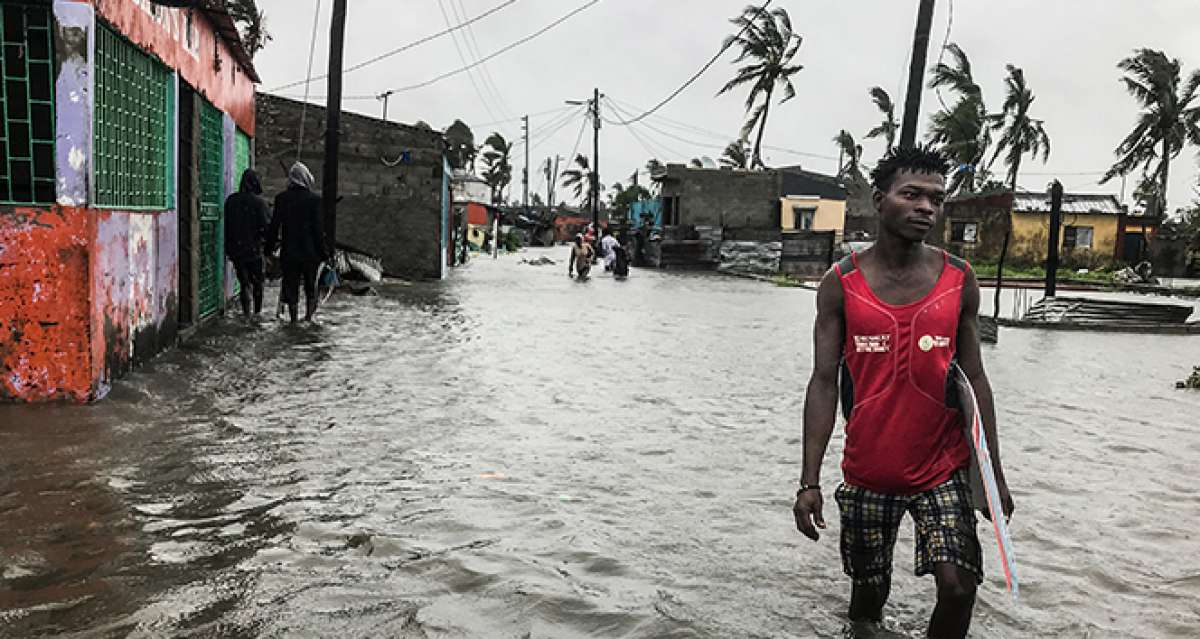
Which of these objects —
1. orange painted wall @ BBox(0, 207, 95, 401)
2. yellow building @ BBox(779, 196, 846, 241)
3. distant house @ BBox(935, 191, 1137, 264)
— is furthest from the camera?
yellow building @ BBox(779, 196, 846, 241)

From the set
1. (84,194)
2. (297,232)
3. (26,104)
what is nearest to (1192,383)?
(297,232)

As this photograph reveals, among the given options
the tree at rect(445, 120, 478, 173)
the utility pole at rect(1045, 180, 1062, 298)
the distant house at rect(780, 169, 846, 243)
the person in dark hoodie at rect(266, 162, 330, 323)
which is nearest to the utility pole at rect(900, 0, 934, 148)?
the utility pole at rect(1045, 180, 1062, 298)

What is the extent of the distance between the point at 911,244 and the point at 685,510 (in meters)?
2.18

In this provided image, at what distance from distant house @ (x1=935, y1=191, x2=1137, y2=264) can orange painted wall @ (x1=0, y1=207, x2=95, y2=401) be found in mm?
38481

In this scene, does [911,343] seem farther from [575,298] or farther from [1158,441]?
[575,298]

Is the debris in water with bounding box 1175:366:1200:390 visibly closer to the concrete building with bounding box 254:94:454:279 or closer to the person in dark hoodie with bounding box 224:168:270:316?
the person in dark hoodie with bounding box 224:168:270:316

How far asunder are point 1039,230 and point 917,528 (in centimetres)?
4331

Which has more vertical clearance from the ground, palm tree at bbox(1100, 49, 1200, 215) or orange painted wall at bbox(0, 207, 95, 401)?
palm tree at bbox(1100, 49, 1200, 215)

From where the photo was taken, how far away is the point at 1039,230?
42.3 metres

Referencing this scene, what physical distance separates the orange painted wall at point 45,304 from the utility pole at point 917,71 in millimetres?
10943

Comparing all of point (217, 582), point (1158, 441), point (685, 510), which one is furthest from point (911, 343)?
point (1158, 441)

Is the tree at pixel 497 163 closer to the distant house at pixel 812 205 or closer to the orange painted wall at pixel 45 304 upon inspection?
the distant house at pixel 812 205

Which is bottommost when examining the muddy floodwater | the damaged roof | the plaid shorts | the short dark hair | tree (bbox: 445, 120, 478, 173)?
the muddy floodwater

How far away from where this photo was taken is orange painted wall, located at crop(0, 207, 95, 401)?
6039mm
